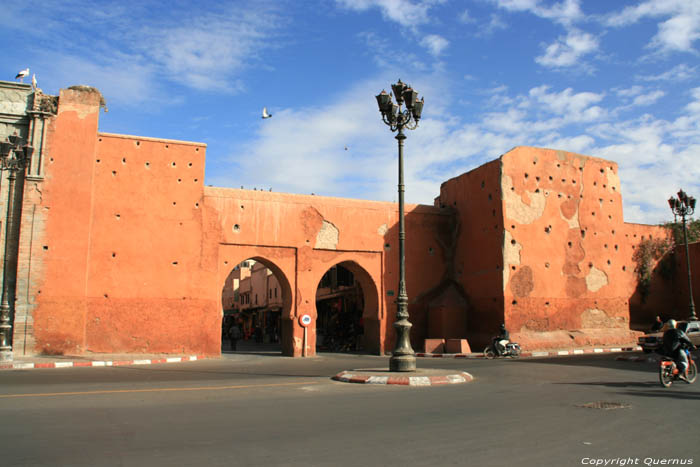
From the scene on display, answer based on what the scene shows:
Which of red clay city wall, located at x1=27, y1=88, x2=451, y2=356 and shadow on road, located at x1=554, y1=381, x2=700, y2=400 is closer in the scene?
shadow on road, located at x1=554, y1=381, x2=700, y2=400

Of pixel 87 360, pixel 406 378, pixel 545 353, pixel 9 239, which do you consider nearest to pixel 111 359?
pixel 87 360

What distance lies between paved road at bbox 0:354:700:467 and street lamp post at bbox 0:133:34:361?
19.3 ft

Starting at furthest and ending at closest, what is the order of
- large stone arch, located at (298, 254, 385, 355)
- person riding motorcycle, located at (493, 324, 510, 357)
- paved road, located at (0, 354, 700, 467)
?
large stone arch, located at (298, 254, 385, 355)
person riding motorcycle, located at (493, 324, 510, 357)
paved road, located at (0, 354, 700, 467)

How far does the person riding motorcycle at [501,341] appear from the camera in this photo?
1967 cm

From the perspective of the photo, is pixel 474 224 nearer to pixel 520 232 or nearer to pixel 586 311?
pixel 520 232

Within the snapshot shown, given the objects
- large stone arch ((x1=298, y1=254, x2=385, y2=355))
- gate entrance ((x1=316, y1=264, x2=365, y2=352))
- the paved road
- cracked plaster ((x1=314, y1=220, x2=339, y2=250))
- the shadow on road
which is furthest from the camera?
gate entrance ((x1=316, y1=264, x2=365, y2=352))

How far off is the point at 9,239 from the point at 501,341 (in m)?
17.0

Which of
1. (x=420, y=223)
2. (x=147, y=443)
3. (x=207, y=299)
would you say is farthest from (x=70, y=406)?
(x=420, y=223)

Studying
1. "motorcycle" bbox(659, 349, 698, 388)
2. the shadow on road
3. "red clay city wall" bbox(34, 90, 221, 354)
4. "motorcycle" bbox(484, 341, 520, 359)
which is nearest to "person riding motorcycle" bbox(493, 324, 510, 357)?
"motorcycle" bbox(484, 341, 520, 359)

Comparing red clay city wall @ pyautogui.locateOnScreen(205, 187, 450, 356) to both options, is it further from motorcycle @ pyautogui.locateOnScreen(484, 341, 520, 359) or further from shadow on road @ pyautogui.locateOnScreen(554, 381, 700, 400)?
shadow on road @ pyautogui.locateOnScreen(554, 381, 700, 400)

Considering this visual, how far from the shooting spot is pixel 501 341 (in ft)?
64.8

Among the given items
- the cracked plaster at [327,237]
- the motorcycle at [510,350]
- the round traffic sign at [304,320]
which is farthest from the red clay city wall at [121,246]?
the motorcycle at [510,350]

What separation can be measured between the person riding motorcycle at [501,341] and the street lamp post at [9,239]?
15.1 meters

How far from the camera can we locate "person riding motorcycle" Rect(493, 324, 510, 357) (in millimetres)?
19672
